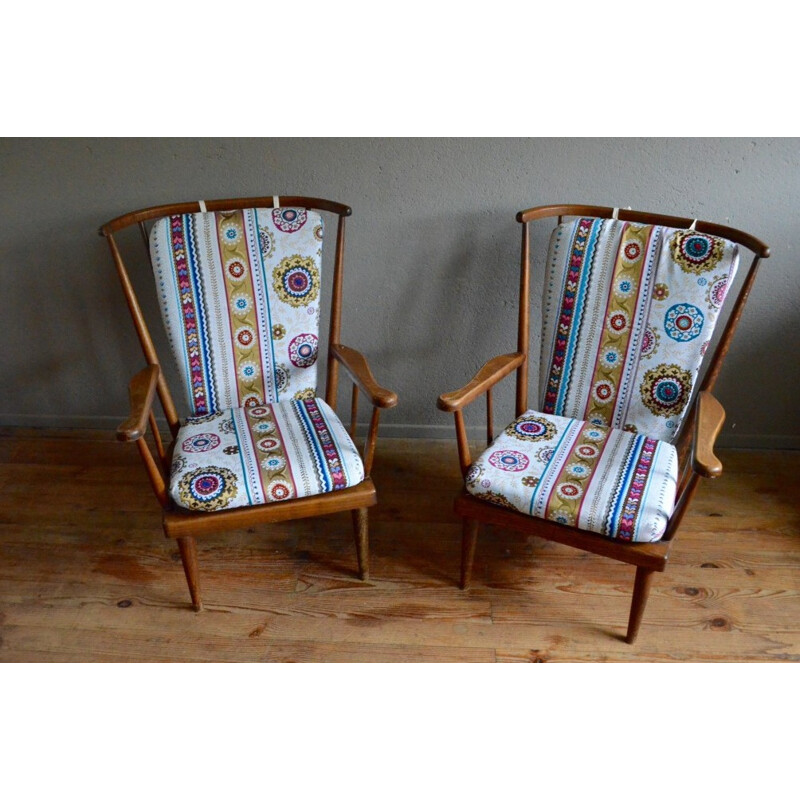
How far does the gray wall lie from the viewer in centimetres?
205

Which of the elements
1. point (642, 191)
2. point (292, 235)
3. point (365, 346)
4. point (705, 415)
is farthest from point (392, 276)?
point (705, 415)

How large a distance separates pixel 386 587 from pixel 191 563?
0.53 meters

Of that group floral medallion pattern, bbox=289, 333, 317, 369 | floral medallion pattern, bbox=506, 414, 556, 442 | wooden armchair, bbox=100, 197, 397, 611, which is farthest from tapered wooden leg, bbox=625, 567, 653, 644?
floral medallion pattern, bbox=289, 333, 317, 369

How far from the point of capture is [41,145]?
2127 millimetres

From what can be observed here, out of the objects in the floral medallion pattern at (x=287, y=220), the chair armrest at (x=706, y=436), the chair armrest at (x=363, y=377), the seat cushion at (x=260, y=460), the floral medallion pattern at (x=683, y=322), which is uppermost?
the floral medallion pattern at (x=287, y=220)

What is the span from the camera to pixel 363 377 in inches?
71.2

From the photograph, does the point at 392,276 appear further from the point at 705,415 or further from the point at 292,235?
the point at 705,415

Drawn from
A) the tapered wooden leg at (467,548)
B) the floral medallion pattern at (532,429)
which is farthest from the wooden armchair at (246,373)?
the floral medallion pattern at (532,429)

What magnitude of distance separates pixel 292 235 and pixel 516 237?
70 cm

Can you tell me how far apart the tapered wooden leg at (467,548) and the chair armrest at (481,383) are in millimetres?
324

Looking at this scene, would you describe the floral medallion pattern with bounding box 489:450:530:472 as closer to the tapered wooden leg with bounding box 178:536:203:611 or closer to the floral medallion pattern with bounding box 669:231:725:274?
the floral medallion pattern with bounding box 669:231:725:274

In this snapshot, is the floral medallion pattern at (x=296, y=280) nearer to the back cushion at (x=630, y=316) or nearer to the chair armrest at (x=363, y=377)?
the chair armrest at (x=363, y=377)

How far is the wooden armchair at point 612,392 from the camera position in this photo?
1635mm

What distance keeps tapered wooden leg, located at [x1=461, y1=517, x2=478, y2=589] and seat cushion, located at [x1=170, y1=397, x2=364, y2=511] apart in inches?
12.6
